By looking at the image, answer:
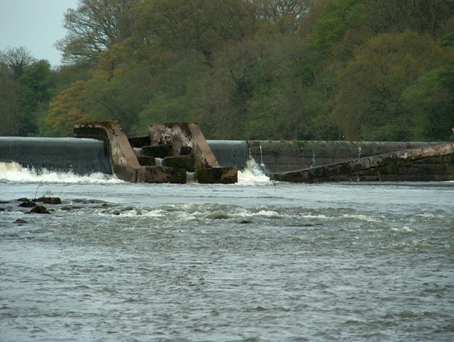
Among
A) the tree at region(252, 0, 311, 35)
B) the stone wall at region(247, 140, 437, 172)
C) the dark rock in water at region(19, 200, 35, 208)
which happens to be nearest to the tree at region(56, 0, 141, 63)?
the tree at region(252, 0, 311, 35)

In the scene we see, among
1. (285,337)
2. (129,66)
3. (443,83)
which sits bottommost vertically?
(285,337)

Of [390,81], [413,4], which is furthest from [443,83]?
[413,4]

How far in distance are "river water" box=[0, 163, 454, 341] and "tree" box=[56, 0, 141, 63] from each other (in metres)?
56.7

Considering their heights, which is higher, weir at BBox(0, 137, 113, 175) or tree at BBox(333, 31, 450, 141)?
tree at BBox(333, 31, 450, 141)

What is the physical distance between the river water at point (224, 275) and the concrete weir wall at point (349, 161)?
35.0ft

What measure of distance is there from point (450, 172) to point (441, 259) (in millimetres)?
18067

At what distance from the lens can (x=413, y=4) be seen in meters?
44.0

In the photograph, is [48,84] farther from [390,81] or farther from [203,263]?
[203,263]

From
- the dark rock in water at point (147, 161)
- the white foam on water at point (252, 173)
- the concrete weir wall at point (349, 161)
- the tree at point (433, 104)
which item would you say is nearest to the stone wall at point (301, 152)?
the concrete weir wall at point (349, 161)

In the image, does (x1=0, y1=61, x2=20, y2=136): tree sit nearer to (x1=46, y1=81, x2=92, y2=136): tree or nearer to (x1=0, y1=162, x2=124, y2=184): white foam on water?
(x1=46, y1=81, x2=92, y2=136): tree

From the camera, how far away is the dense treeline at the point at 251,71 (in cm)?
4031

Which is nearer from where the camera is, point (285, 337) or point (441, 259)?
point (285, 337)

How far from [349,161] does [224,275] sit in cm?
1648

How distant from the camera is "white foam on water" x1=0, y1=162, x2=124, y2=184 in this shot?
2097 centimetres
